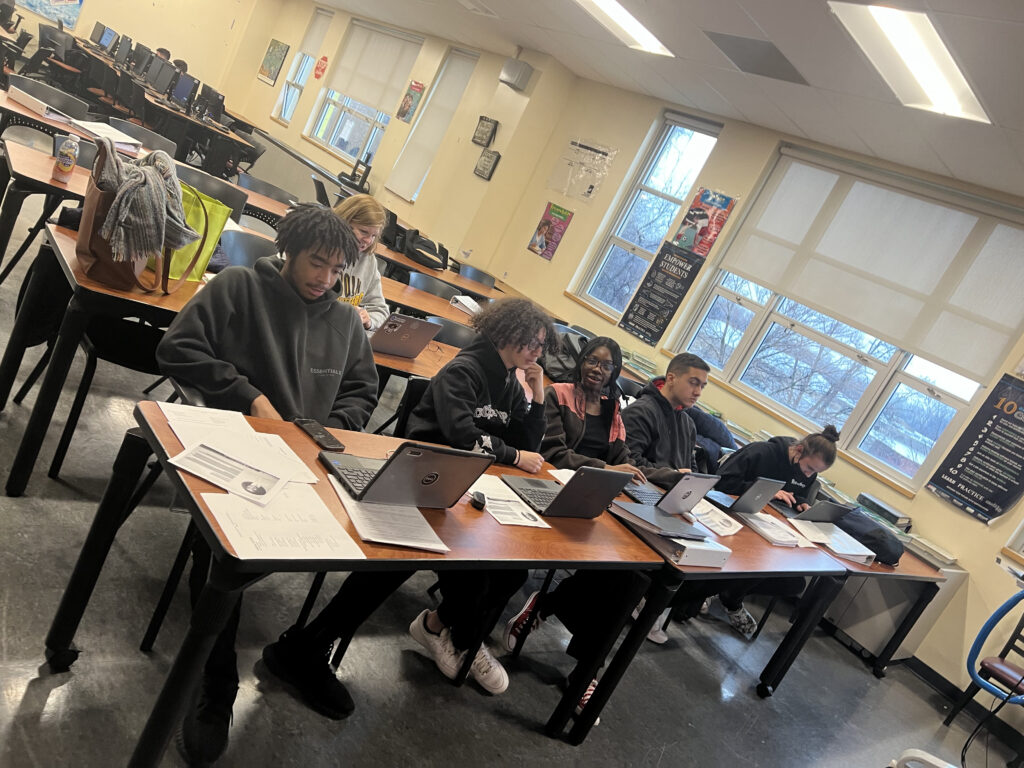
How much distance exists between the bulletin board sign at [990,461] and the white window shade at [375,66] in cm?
781

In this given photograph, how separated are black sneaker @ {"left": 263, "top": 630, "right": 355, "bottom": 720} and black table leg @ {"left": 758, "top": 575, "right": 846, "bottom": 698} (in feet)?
6.98

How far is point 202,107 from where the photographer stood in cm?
924

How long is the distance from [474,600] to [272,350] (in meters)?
1.02

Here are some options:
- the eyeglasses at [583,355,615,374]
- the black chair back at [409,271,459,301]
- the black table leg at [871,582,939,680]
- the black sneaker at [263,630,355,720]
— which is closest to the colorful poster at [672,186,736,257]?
the black chair back at [409,271,459,301]

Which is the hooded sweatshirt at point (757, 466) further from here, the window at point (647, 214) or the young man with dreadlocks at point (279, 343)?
the window at point (647, 214)

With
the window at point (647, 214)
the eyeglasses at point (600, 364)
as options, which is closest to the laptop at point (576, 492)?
the eyeglasses at point (600, 364)

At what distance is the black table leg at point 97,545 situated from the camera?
5.38ft

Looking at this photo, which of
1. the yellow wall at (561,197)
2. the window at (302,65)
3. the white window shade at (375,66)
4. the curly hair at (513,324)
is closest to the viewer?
the curly hair at (513,324)

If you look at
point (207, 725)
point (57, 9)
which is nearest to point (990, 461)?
point (207, 725)

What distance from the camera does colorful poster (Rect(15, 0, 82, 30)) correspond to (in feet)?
43.7

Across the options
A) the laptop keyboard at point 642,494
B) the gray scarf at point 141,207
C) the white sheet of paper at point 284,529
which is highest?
the gray scarf at point 141,207

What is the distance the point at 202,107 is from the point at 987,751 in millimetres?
9953

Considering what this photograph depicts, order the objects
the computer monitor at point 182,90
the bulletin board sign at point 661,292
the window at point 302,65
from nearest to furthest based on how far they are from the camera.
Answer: the bulletin board sign at point 661,292, the computer monitor at point 182,90, the window at point 302,65

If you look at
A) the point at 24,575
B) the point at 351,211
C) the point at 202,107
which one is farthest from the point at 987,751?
the point at 202,107
